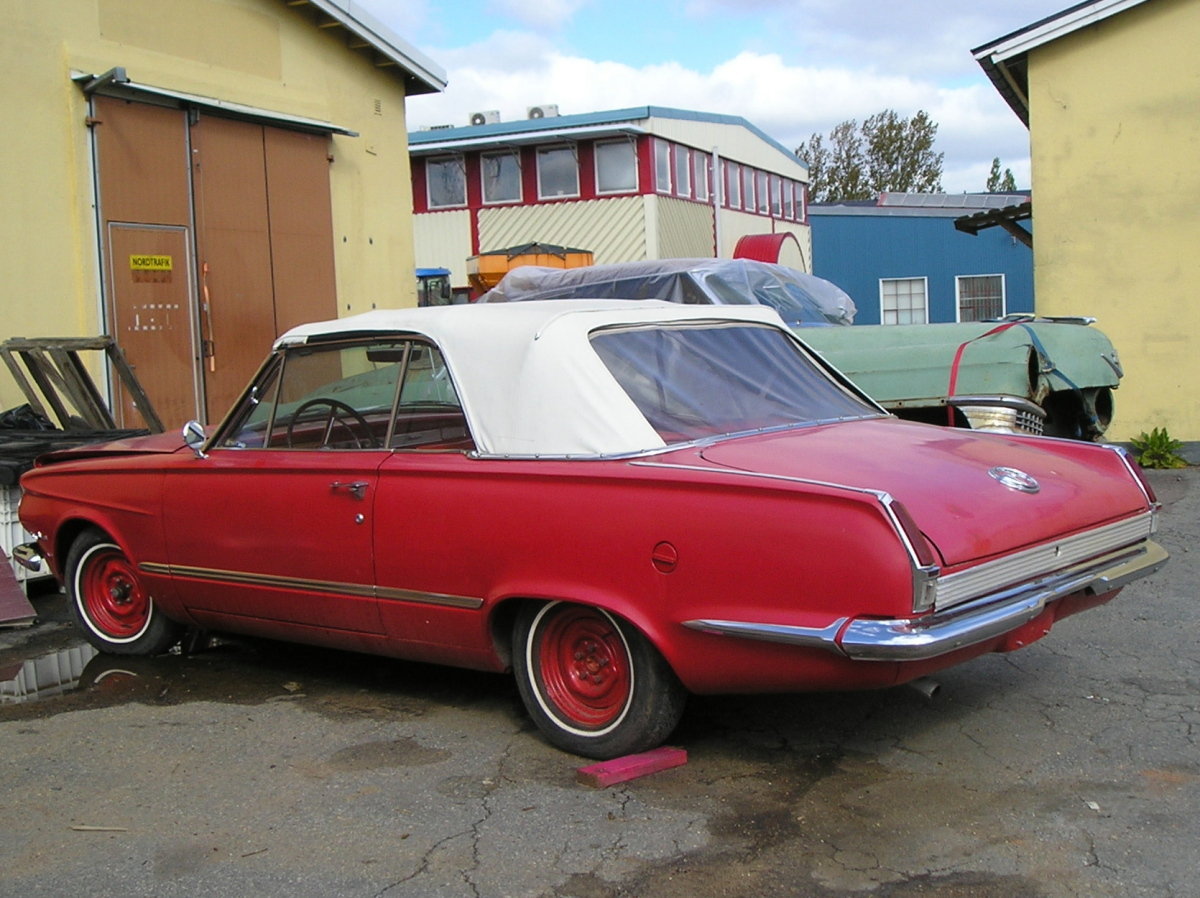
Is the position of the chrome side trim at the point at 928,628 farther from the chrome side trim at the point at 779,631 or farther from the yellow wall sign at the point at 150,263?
the yellow wall sign at the point at 150,263

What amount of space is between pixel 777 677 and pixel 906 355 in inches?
174

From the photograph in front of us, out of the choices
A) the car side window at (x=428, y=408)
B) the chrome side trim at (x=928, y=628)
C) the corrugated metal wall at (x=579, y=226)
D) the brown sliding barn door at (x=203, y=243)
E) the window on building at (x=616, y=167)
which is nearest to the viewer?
the chrome side trim at (x=928, y=628)

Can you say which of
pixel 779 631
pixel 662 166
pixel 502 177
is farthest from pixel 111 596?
pixel 502 177

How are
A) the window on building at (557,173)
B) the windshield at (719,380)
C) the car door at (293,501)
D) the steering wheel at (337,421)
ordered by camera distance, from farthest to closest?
the window on building at (557,173), the steering wheel at (337,421), the car door at (293,501), the windshield at (719,380)

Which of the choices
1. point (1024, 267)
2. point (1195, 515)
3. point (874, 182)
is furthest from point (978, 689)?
point (874, 182)

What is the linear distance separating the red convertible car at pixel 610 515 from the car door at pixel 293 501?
0.04 ft

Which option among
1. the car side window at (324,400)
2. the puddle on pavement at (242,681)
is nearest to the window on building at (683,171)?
the puddle on pavement at (242,681)

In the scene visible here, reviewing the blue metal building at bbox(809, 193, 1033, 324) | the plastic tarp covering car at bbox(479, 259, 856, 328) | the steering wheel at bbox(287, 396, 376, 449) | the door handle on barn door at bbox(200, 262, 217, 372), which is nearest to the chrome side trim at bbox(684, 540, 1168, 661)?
the steering wheel at bbox(287, 396, 376, 449)

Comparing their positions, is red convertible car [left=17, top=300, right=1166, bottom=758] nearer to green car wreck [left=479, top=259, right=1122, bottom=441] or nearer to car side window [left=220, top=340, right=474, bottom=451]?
car side window [left=220, top=340, right=474, bottom=451]

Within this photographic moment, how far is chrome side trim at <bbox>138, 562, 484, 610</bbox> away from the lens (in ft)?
14.5

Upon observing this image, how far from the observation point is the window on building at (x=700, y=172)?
1218 inches

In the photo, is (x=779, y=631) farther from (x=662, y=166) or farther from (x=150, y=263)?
(x=662, y=166)

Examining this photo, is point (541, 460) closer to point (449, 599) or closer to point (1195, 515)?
point (449, 599)

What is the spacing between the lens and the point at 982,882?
321cm
